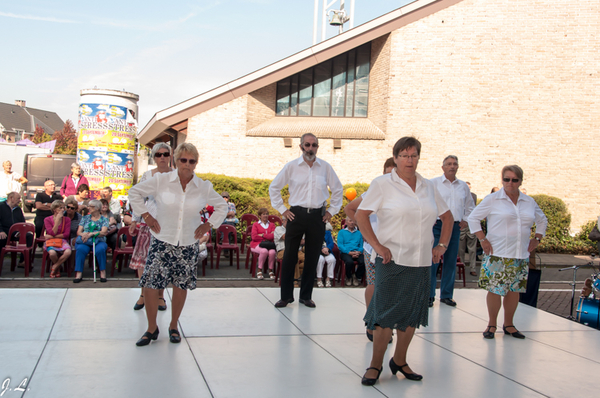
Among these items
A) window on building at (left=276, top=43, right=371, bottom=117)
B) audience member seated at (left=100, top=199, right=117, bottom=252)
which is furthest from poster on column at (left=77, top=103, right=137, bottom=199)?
window on building at (left=276, top=43, right=371, bottom=117)

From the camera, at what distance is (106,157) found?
14750mm

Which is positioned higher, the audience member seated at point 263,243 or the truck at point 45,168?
the truck at point 45,168

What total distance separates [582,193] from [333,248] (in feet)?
40.3

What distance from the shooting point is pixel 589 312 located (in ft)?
21.3

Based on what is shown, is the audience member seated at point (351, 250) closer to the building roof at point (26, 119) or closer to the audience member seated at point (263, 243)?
the audience member seated at point (263, 243)

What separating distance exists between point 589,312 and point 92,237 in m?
7.64

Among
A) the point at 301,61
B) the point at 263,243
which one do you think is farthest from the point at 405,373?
the point at 301,61

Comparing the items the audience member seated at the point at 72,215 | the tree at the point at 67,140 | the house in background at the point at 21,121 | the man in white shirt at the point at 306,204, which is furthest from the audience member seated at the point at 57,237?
the house in background at the point at 21,121

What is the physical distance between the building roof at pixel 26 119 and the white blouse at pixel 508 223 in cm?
9147

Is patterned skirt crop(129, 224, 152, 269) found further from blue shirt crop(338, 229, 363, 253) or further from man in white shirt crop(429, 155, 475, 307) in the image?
blue shirt crop(338, 229, 363, 253)

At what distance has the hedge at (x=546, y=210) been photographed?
13828 mm

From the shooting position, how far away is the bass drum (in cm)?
645

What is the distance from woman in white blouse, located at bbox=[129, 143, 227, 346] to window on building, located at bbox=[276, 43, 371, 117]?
14871 mm

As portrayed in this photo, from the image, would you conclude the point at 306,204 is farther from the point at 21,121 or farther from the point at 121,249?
the point at 21,121
